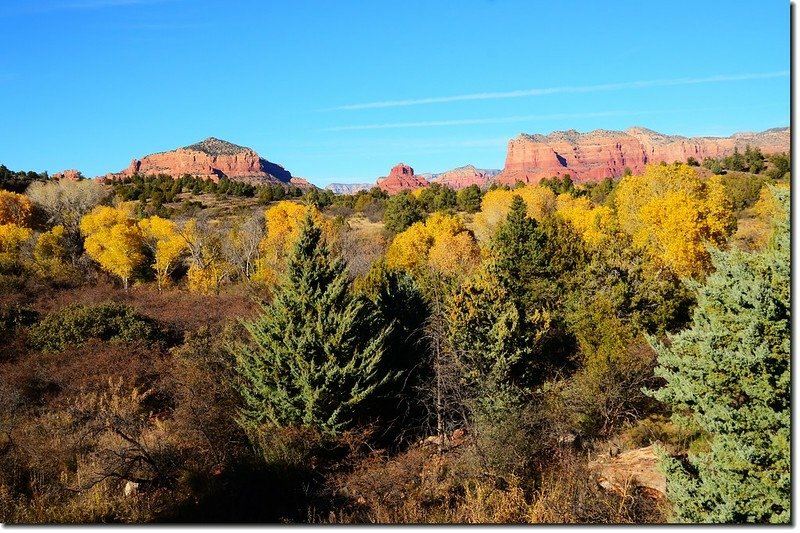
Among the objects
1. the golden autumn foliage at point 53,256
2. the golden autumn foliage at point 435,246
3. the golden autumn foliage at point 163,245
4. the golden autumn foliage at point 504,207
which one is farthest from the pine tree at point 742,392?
the golden autumn foliage at point 163,245

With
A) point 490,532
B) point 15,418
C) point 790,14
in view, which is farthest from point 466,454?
point 15,418

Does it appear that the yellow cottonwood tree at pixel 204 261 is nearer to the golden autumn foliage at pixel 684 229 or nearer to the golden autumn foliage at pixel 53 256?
the golden autumn foliage at pixel 53 256

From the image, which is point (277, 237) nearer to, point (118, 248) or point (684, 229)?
point (118, 248)

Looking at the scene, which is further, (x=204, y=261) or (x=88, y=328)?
(x=204, y=261)

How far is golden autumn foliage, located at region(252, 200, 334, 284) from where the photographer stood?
4303 cm

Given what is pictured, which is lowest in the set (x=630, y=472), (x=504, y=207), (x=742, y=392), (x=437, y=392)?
(x=630, y=472)

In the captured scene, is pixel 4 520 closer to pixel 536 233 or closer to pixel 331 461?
pixel 331 461

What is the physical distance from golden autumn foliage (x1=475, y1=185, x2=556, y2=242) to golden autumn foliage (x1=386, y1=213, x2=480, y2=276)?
6.18 metres

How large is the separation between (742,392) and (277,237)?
44.0 metres

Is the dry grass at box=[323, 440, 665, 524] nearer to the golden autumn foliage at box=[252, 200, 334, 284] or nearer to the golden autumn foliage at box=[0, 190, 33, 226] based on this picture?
the golden autumn foliage at box=[252, 200, 334, 284]

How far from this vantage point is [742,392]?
8.30 metres

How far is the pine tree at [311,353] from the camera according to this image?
50.6ft

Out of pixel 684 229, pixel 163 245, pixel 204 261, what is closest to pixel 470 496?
pixel 684 229

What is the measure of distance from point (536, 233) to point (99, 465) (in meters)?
20.8
